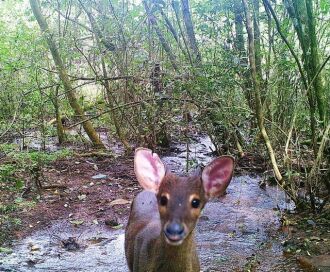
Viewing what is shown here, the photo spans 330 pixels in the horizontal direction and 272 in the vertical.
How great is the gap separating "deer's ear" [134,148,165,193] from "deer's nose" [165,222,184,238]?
0.35 meters

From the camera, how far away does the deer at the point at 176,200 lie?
3395 millimetres

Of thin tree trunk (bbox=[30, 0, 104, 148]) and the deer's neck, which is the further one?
thin tree trunk (bbox=[30, 0, 104, 148])

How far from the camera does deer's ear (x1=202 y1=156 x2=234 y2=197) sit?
3543 mm

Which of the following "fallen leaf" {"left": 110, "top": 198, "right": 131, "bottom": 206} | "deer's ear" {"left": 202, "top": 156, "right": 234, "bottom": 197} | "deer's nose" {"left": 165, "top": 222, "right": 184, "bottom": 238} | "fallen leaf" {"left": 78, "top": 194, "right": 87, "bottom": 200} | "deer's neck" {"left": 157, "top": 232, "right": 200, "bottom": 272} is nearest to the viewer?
"deer's nose" {"left": 165, "top": 222, "right": 184, "bottom": 238}

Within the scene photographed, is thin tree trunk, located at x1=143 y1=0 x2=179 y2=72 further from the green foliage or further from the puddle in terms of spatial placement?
the puddle

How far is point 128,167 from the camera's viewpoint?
9531mm

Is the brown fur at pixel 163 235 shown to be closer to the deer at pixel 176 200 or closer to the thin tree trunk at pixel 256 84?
the deer at pixel 176 200

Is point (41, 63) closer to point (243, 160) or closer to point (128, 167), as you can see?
point (128, 167)

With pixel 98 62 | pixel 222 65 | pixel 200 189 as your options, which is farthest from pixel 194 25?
pixel 200 189

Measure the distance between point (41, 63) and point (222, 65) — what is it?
4.20m

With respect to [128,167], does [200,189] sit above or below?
above

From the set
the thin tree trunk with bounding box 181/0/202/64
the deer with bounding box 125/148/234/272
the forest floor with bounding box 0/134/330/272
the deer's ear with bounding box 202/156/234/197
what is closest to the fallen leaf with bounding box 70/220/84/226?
the forest floor with bounding box 0/134/330/272

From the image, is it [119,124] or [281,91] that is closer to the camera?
[281,91]

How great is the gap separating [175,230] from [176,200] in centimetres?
20
